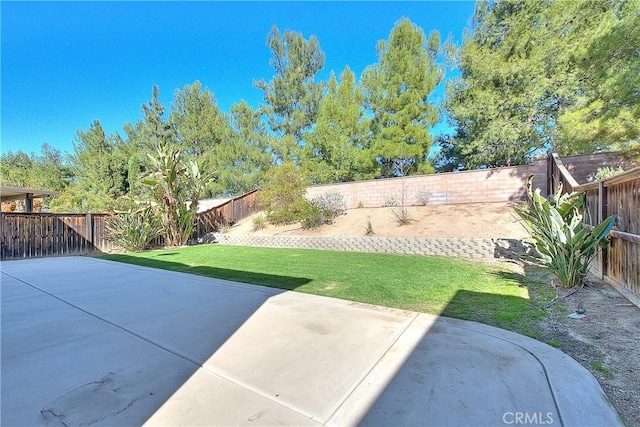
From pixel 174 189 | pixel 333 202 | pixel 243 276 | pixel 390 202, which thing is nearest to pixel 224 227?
pixel 174 189

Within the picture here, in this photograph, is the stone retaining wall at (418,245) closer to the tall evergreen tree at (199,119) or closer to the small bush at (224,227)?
the small bush at (224,227)

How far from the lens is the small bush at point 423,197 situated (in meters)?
13.2

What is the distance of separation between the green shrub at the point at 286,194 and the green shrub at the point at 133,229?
5.01 metres

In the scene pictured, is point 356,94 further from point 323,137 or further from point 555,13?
point 555,13

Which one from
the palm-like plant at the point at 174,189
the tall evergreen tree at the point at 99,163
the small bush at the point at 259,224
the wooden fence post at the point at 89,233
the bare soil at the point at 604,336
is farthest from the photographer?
the tall evergreen tree at the point at 99,163

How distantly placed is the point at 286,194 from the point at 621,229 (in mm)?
11641

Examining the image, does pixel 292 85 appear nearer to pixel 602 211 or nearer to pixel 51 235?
pixel 51 235

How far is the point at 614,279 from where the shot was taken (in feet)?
14.5

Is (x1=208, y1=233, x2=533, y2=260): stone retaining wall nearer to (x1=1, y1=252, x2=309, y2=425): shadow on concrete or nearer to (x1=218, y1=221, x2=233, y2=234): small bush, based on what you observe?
(x1=218, y1=221, x2=233, y2=234): small bush

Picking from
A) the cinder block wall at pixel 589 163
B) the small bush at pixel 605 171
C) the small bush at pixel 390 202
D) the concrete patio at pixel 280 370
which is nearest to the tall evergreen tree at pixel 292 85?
the small bush at pixel 390 202

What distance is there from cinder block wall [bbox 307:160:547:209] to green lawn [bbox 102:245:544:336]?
5914mm

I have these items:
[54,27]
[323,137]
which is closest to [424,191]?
[323,137]

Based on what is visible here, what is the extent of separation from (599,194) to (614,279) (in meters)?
1.42

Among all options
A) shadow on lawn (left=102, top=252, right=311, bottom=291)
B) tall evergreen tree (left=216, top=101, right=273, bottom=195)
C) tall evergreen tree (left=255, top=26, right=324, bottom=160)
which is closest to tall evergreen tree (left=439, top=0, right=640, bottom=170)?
shadow on lawn (left=102, top=252, right=311, bottom=291)
